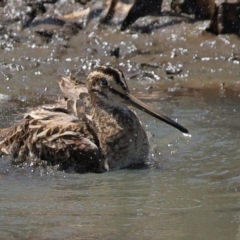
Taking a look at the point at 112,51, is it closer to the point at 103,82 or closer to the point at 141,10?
the point at 141,10

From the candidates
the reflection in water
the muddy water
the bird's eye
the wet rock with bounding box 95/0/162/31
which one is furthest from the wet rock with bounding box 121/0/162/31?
the bird's eye

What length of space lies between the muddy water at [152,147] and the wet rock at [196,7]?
15cm

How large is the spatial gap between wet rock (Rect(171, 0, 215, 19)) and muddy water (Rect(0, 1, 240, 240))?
0.50ft

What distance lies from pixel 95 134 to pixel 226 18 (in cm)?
358

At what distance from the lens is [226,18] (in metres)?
9.22

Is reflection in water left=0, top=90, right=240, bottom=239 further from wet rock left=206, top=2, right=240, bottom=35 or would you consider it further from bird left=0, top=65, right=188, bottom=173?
wet rock left=206, top=2, right=240, bottom=35

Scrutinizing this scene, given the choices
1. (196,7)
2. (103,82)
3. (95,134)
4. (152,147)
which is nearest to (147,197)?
(95,134)

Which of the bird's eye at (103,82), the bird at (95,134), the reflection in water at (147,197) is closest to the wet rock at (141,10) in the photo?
the reflection in water at (147,197)

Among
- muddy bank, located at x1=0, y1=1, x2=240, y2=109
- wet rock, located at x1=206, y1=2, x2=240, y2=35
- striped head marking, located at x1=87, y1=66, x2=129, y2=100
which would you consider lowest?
muddy bank, located at x1=0, y1=1, x2=240, y2=109

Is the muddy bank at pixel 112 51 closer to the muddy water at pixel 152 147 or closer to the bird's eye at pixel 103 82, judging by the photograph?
the muddy water at pixel 152 147

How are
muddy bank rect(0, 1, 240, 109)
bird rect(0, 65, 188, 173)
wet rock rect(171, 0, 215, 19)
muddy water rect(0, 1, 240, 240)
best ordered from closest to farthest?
muddy water rect(0, 1, 240, 240), bird rect(0, 65, 188, 173), muddy bank rect(0, 1, 240, 109), wet rock rect(171, 0, 215, 19)

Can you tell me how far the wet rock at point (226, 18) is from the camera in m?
9.20

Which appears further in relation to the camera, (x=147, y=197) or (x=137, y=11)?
(x=137, y=11)

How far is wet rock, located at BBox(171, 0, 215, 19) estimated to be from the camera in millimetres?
9312
